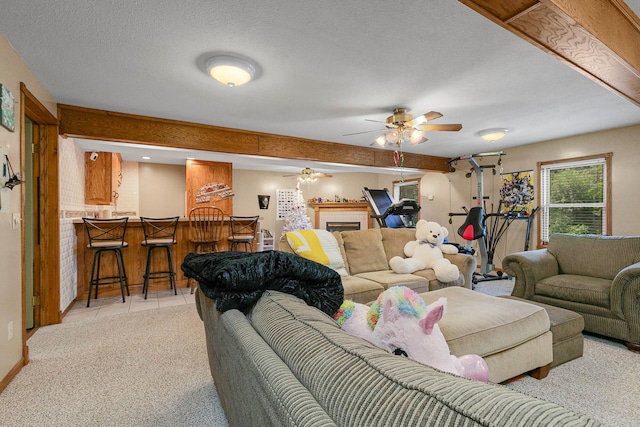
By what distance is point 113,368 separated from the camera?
7.03ft

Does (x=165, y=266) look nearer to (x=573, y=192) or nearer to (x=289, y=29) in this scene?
(x=289, y=29)

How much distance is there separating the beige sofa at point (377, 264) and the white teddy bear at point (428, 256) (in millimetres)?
68

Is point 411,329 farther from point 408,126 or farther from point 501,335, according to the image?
point 408,126

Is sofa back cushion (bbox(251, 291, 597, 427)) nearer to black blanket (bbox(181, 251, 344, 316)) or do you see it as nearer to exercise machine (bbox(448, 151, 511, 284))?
black blanket (bbox(181, 251, 344, 316))

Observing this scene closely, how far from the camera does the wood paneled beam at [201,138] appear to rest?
338cm

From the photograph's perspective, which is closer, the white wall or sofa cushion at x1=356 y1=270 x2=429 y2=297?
the white wall

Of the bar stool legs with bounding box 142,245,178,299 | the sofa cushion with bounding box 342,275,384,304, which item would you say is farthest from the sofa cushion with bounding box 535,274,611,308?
the bar stool legs with bounding box 142,245,178,299

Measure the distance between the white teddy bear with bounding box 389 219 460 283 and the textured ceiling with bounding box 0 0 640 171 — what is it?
1.39m

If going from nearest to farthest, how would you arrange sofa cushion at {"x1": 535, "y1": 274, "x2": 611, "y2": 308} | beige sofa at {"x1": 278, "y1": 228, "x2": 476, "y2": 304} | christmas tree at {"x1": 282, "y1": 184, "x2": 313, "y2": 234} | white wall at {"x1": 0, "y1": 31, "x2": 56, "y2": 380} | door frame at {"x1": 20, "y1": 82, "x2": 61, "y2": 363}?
1. white wall at {"x1": 0, "y1": 31, "x2": 56, "y2": 380}
2. sofa cushion at {"x1": 535, "y1": 274, "x2": 611, "y2": 308}
3. beige sofa at {"x1": 278, "y1": 228, "x2": 476, "y2": 304}
4. door frame at {"x1": 20, "y1": 82, "x2": 61, "y2": 363}
5. christmas tree at {"x1": 282, "y1": 184, "x2": 313, "y2": 234}

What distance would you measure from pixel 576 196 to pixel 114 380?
6.05 metres

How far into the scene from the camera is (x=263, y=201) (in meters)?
7.79

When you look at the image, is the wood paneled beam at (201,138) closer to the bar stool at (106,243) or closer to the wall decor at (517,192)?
the bar stool at (106,243)

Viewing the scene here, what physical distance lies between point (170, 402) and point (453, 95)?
11.1 feet

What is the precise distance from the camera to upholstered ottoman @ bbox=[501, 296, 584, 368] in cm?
206
